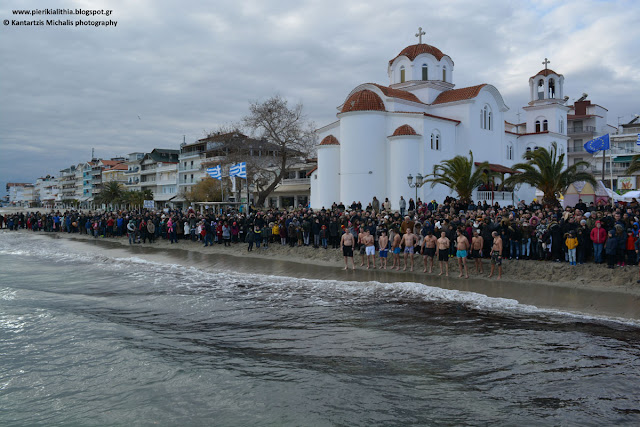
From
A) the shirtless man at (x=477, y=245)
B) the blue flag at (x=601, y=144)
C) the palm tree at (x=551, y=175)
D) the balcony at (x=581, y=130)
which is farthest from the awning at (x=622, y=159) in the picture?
the shirtless man at (x=477, y=245)

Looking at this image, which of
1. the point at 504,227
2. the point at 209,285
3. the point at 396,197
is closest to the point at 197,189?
the point at 396,197

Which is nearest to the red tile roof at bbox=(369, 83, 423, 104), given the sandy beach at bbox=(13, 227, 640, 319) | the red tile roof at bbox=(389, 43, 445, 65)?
the red tile roof at bbox=(389, 43, 445, 65)

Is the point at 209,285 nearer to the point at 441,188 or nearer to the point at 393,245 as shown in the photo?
the point at 393,245

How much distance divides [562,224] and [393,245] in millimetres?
5349

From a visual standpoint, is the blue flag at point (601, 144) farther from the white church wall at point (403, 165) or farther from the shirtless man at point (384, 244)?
the shirtless man at point (384, 244)

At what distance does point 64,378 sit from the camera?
8.00 m

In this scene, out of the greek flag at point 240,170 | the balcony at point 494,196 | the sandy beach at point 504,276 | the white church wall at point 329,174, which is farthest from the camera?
the white church wall at point 329,174

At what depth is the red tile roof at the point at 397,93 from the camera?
112ft

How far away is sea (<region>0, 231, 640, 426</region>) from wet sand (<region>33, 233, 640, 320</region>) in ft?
2.65

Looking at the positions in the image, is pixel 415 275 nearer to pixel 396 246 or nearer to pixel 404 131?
pixel 396 246

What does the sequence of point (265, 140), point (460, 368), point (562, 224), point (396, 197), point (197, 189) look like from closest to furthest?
1. point (460, 368)
2. point (562, 224)
3. point (396, 197)
4. point (265, 140)
5. point (197, 189)

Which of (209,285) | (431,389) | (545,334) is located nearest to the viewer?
(431,389)

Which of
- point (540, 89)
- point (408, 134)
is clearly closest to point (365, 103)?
point (408, 134)

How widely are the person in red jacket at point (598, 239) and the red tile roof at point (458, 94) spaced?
79.8 feet
